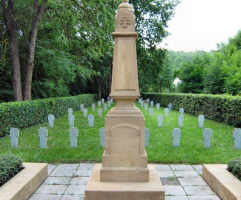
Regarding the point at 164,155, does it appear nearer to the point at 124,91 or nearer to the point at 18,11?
the point at 124,91

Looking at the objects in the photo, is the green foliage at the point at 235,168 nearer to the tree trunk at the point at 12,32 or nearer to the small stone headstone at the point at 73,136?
the small stone headstone at the point at 73,136

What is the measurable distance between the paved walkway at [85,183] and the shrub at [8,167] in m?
0.57

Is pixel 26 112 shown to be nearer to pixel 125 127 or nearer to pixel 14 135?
pixel 14 135

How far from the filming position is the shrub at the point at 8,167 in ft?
13.6

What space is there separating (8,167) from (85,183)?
4.94 ft

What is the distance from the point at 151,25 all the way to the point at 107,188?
22072 mm

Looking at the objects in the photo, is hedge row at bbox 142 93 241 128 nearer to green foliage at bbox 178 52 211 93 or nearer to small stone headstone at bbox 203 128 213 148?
small stone headstone at bbox 203 128 213 148

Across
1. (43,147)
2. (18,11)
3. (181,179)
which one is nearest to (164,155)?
(181,179)

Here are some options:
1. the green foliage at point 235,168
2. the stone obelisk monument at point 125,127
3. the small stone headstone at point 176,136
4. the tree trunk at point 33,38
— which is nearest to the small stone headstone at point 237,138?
the small stone headstone at point 176,136

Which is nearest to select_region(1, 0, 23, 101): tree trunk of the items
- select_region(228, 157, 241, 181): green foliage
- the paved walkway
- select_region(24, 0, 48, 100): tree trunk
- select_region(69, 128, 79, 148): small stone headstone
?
select_region(24, 0, 48, 100): tree trunk

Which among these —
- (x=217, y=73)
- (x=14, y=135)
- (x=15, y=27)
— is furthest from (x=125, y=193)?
(x=217, y=73)

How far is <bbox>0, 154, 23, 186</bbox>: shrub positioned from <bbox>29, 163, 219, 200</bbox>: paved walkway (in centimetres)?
57

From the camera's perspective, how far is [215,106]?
13625mm

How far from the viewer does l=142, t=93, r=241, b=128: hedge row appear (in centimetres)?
1155
